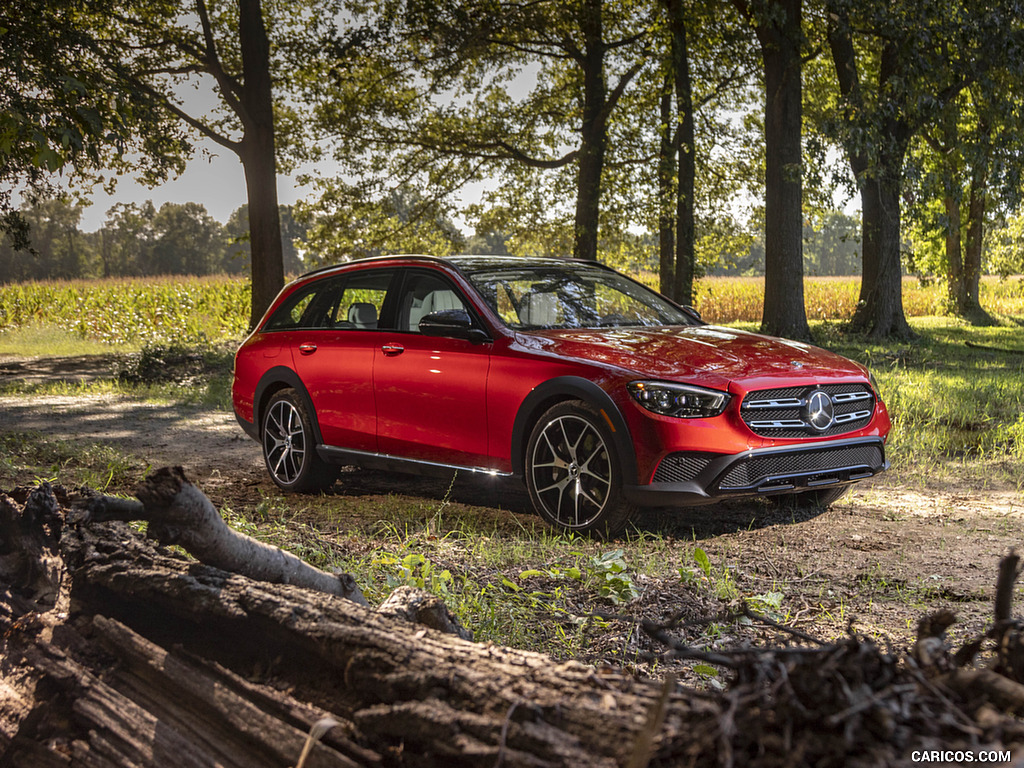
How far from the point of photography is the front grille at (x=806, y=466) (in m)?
5.23

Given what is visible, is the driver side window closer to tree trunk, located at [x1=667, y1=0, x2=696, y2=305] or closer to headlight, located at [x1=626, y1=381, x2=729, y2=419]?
headlight, located at [x1=626, y1=381, x2=729, y2=419]

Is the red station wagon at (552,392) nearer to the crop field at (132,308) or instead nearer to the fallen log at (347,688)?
the fallen log at (347,688)

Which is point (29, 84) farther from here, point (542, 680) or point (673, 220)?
point (673, 220)

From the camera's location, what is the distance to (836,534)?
5695 mm

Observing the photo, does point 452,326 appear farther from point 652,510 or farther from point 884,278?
point 884,278

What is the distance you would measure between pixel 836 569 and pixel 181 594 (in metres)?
3.55

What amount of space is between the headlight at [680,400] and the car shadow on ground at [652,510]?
0.68 m

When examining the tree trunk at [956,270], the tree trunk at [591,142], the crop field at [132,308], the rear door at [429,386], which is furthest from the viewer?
the tree trunk at [956,270]

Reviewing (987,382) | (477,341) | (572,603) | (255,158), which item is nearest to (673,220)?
(255,158)

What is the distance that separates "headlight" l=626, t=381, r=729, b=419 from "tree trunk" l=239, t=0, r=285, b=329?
14.8 meters

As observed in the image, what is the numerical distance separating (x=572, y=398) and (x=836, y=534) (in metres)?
1.82

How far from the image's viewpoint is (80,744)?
2191mm

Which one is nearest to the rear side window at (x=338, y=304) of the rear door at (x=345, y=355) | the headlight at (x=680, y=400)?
the rear door at (x=345, y=355)

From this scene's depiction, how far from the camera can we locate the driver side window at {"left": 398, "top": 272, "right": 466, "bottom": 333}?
665 centimetres
